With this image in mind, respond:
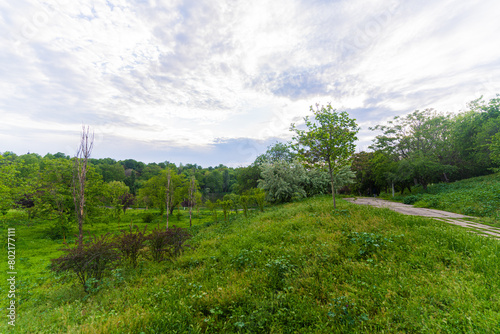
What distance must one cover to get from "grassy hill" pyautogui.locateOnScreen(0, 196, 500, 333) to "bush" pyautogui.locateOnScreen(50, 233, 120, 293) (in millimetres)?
319

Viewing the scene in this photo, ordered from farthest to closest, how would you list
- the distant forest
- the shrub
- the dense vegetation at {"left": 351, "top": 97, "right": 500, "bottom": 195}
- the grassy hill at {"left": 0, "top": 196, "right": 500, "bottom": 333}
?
the dense vegetation at {"left": 351, "top": 97, "right": 500, "bottom": 195} < the distant forest < the shrub < the grassy hill at {"left": 0, "top": 196, "right": 500, "bottom": 333}

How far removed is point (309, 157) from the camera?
12.3 m

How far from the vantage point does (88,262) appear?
5.50 metres

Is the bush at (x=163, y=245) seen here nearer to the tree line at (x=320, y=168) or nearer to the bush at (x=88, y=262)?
the bush at (x=88, y=262)

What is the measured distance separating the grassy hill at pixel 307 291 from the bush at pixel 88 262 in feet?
1.05

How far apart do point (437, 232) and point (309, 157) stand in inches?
291

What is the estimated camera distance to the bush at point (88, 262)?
539 cm

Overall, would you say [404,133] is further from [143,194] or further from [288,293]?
[143,194]

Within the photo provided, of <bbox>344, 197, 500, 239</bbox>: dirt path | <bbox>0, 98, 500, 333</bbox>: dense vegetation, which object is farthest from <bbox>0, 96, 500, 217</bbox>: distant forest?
<bbox>344, 197, 500, 239</bbox>: dirt path

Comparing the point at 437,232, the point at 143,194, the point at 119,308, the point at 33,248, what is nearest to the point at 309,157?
the point at 437,232

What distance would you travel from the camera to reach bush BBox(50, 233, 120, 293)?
539 cm

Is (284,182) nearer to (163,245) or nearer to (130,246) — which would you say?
(163,245)

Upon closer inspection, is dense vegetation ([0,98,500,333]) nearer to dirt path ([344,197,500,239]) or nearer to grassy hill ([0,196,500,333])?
grassy hill ([0,196,500,333])

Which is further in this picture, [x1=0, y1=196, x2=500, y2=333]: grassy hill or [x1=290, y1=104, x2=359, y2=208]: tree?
[x1=290, y1=104, x2=359, y2=208]: tree
